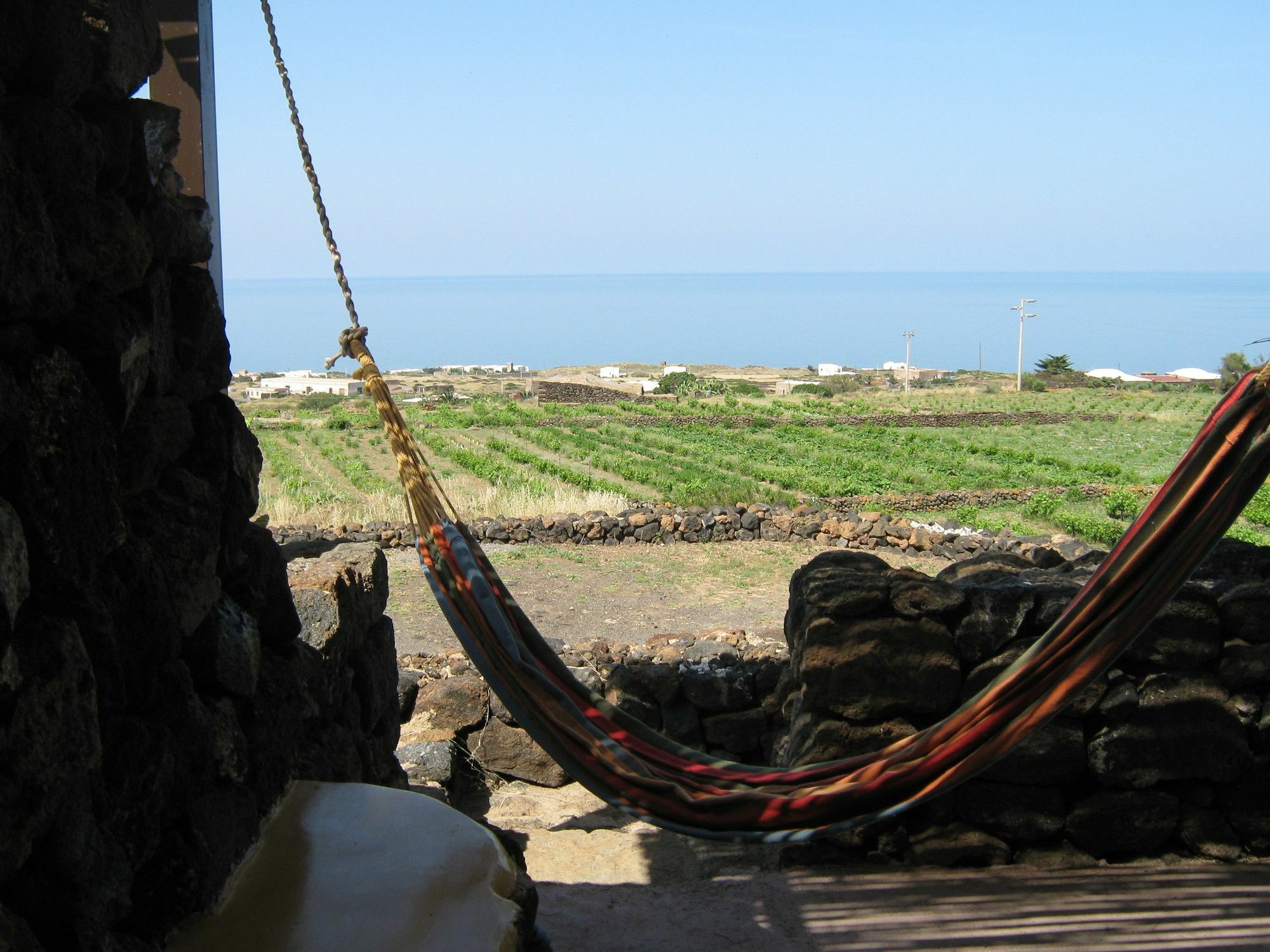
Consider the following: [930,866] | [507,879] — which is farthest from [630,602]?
[507,879]

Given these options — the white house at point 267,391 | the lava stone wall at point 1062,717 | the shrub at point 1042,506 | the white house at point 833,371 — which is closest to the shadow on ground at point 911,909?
the lava stone wall at point 1062,717

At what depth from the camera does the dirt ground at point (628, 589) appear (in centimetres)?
844

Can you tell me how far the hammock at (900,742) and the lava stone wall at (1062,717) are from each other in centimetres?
89

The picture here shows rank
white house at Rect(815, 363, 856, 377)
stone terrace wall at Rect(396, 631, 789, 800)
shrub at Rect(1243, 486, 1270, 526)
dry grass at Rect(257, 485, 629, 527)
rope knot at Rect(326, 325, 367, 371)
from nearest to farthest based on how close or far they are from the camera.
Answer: rope knot at Rect(326, 325, 367, 371) → stone terrace wall at Rect(396, 631, 789, 800) → dry grass at Rect(257, 485, 629, 527) → shrub at Rect(1243, 486, 1270, 526) → white house at Rect(815, 363, 856, 377)

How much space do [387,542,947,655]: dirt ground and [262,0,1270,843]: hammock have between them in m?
4.35

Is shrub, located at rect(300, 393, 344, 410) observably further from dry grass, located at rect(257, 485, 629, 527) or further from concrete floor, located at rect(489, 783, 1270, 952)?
concrete floor, located at rect(489, 783, 1270, 952)

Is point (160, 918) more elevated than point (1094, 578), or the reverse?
point (1094, 578)

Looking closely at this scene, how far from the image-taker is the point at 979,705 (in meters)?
2.65

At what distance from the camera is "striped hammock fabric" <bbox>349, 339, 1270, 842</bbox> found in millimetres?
2611

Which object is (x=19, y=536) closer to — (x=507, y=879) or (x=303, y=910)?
(x=303, y=910)

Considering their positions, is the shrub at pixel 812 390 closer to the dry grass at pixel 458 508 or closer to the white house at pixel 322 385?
the white house at pixel 322 385

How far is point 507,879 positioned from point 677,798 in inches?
22.7

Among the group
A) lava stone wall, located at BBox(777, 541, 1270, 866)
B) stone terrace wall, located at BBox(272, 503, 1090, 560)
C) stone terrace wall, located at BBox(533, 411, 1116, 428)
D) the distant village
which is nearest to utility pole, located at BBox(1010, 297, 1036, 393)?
the distant village

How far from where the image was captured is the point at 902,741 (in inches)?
106
